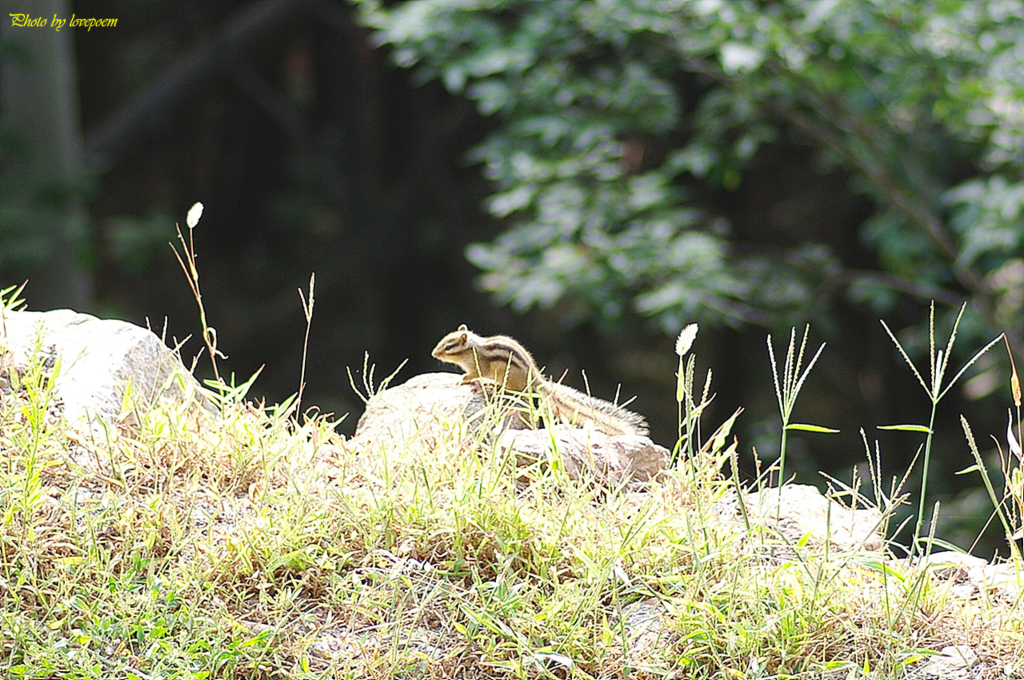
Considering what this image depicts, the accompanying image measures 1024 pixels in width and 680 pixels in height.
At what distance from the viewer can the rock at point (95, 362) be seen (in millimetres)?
2715

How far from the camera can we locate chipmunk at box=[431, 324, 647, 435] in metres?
2.97

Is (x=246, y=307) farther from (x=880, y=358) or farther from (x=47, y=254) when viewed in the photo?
(x=880, y=358)

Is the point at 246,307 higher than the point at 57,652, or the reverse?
the point at 57,652

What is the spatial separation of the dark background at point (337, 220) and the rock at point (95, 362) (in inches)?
227

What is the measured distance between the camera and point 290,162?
1109 centimetres

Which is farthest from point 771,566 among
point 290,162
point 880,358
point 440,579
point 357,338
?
point 290,162

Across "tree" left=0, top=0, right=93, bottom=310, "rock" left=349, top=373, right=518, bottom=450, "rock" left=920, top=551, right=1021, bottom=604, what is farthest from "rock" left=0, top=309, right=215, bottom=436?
"tree" left=0, top=0, right=93, bottom=310

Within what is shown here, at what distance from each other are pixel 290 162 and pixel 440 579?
30.6 ft

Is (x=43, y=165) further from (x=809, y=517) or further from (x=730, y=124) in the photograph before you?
(x=809, y=517)

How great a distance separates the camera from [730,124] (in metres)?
5.87

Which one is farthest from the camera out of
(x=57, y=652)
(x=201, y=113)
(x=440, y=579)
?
(x=201, y=113)

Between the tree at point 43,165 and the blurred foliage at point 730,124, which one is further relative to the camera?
the tree at point 43,165

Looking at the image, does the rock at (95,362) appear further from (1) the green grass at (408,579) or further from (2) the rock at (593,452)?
(2) the rock at (593,452)

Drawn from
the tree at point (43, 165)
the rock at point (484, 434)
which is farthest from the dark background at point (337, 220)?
the rock at point (484, 434)
